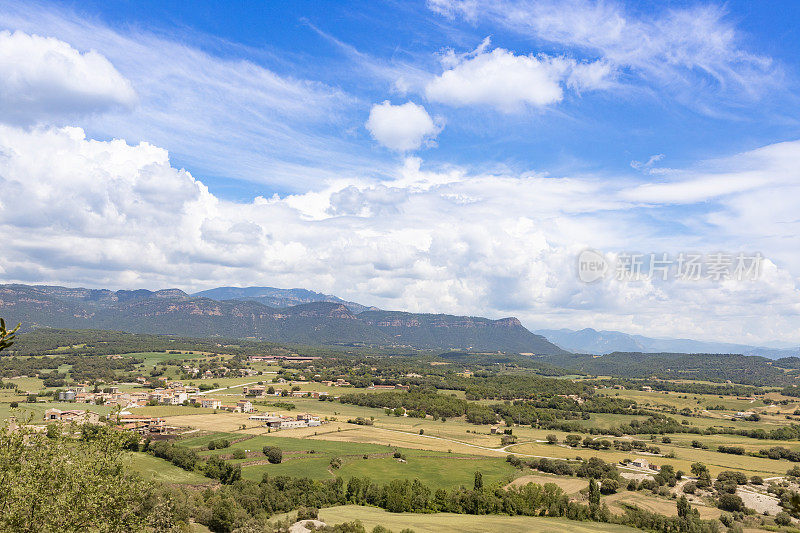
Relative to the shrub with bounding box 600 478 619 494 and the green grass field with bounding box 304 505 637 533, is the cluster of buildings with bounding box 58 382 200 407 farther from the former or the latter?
the shrub with bounding box 600 478 619 494

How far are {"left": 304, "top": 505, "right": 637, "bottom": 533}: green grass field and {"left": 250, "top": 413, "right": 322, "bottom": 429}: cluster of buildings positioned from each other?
2439 inches

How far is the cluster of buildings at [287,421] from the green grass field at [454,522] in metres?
61.9

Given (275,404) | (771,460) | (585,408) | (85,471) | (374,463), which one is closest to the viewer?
(85,471)

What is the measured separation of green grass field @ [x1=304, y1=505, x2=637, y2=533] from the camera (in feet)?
207

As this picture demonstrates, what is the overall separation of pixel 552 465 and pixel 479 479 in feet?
88.0

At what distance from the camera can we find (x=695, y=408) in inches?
7579

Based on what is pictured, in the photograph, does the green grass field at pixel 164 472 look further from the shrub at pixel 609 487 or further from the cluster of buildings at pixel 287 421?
the shrub at pixel 609 487

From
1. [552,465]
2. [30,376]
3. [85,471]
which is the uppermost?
[85,471]

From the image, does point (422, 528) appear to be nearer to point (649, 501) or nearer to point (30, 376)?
point (649, 501)

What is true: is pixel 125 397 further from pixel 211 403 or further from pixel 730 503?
pixel 730 503

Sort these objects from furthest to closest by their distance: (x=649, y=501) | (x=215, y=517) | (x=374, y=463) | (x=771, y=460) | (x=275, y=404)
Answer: (x=275, y=404) < (x=771, y=460) < (x=374, y=463) < (x=649, y=501) < (x=215, y=517)

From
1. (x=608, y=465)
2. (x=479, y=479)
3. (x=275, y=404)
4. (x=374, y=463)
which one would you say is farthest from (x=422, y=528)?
(x=275, y=404)

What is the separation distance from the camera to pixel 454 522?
67.3 metres

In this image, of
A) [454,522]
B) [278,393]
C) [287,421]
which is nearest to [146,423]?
[287,421]
